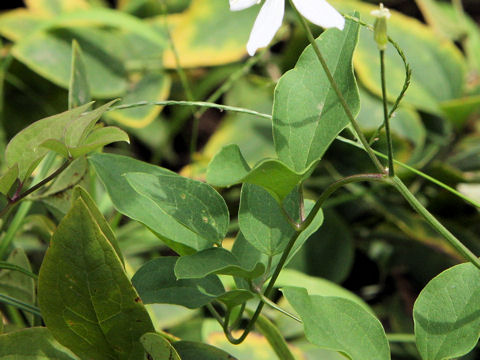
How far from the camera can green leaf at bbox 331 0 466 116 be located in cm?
100

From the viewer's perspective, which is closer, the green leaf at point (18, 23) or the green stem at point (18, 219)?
the green stem at point (18, 219)

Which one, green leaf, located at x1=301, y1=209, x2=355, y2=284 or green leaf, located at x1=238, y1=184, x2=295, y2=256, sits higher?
green leaf, located at x1=238, y1=184, x2=295, y2=256

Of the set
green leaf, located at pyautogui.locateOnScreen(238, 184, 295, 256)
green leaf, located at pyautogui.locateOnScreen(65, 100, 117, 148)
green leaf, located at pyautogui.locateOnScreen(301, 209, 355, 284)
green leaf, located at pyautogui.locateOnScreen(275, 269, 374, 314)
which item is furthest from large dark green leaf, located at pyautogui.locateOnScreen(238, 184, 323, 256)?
green leaf, located at pyautogui.locateOnScreen(301, 209, 355, 284)

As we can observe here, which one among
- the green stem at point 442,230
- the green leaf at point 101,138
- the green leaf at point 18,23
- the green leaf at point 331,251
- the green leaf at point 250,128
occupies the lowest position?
the green leaf at point 331,251

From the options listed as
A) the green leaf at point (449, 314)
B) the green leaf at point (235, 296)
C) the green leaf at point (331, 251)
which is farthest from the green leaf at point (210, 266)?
the green leaf at point (331, 251)

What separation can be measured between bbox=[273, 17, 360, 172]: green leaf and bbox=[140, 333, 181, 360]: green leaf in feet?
0.44

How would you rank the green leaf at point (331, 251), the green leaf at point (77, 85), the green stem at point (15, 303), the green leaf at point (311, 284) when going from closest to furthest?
the green stem at point (15, 303), the green leaf at point (77, 85), the green leaf at point (311, 284), the green leaf at point (331, 251)

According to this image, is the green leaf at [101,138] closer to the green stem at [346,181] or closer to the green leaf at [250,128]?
the green stem at [346,181]

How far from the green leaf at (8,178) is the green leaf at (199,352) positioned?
0.16 meters

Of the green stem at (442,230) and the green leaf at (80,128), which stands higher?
the green leaf at (80,128)

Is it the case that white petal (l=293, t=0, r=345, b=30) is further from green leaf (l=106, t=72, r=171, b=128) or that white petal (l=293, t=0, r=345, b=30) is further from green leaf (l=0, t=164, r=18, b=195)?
green leaf (l=106, t=72, r=171, b=128)

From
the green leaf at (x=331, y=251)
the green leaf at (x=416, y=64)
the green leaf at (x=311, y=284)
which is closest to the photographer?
the green leaf at (x=311, y=284)

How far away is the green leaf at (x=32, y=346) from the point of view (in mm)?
421

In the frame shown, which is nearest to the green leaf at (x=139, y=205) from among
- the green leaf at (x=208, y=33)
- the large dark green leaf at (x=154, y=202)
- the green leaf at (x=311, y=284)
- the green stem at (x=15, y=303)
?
the large dark green leaf at (x=154, y=202)
